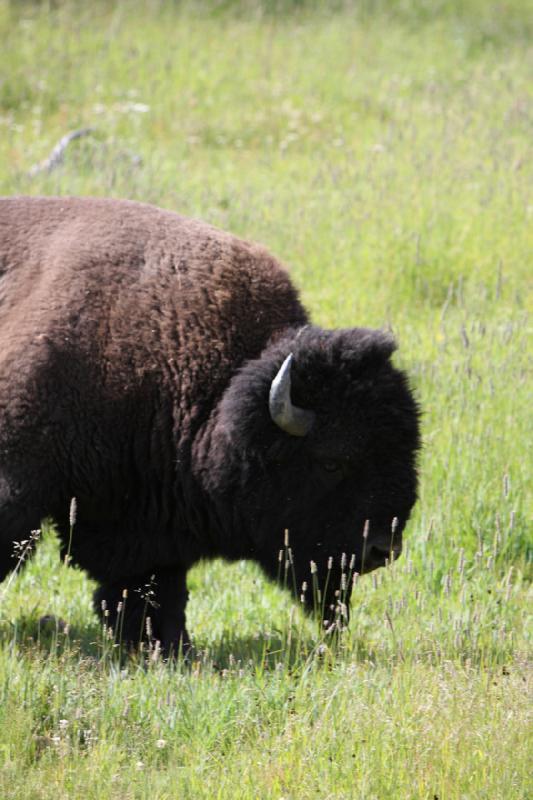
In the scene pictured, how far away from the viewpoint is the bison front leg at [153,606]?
555 cm

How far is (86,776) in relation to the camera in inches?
151

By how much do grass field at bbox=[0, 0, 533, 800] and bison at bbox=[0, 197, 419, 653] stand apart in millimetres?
408

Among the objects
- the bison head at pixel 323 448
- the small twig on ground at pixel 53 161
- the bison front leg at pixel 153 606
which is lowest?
the bison front leg at pixel 153 606

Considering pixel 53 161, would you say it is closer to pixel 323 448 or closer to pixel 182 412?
pixel 182 412

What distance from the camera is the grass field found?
4031mm

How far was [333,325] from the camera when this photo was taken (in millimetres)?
8664

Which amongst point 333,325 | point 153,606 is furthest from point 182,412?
point 333,325

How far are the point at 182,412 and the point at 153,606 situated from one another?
96 centimetres

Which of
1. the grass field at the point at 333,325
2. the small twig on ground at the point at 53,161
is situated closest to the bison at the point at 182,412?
the grass field at the point at 333,325

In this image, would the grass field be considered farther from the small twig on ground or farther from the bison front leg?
the bison front leg

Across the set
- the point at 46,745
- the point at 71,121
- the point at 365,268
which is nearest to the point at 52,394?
the point at 46,745

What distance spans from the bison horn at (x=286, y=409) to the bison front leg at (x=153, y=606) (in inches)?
41.5

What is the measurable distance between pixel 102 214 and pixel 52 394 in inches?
39.4

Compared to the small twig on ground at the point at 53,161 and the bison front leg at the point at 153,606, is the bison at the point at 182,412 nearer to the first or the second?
the bison front leg at the point at 153,606
